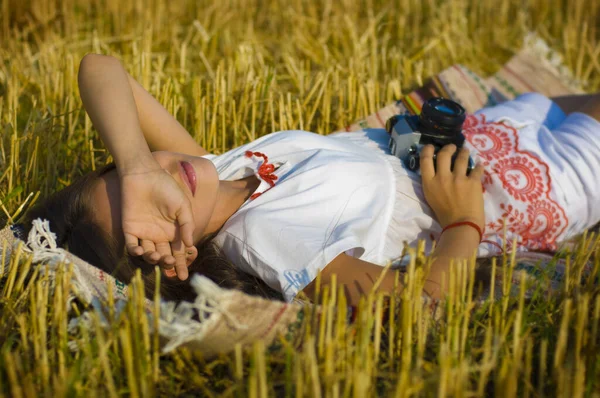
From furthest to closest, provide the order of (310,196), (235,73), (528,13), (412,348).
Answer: (528,13), (235,73), (310,196), (412,348)

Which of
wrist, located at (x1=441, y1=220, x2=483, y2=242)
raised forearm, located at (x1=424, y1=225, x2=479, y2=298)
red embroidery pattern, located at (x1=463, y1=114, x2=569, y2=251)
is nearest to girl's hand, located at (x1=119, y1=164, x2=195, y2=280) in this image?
raised forearm, located at (x1=424, y1=225, x2=479, y2=298)

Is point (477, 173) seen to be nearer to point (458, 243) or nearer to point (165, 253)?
point (458, 243)

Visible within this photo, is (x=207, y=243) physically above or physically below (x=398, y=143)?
below

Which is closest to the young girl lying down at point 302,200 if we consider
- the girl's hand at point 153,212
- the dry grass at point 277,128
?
the girl's hand at point 153,212

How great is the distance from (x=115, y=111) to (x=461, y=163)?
0.97m

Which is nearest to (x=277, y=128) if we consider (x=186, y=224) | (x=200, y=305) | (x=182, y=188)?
(x=182, y=188)

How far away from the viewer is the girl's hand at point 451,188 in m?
1.91

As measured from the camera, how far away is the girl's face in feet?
5.41

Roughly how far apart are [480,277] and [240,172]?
751 mm

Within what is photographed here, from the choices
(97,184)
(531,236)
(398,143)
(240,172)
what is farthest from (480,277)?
(97,184)

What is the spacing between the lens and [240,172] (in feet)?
6.50

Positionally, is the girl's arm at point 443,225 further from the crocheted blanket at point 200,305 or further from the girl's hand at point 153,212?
the girl's hand at point 153,212

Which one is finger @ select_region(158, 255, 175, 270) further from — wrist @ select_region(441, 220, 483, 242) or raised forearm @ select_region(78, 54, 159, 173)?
wrist @ select_region(441, 220, 483, 242)

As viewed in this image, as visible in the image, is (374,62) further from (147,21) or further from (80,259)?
(80,259)
